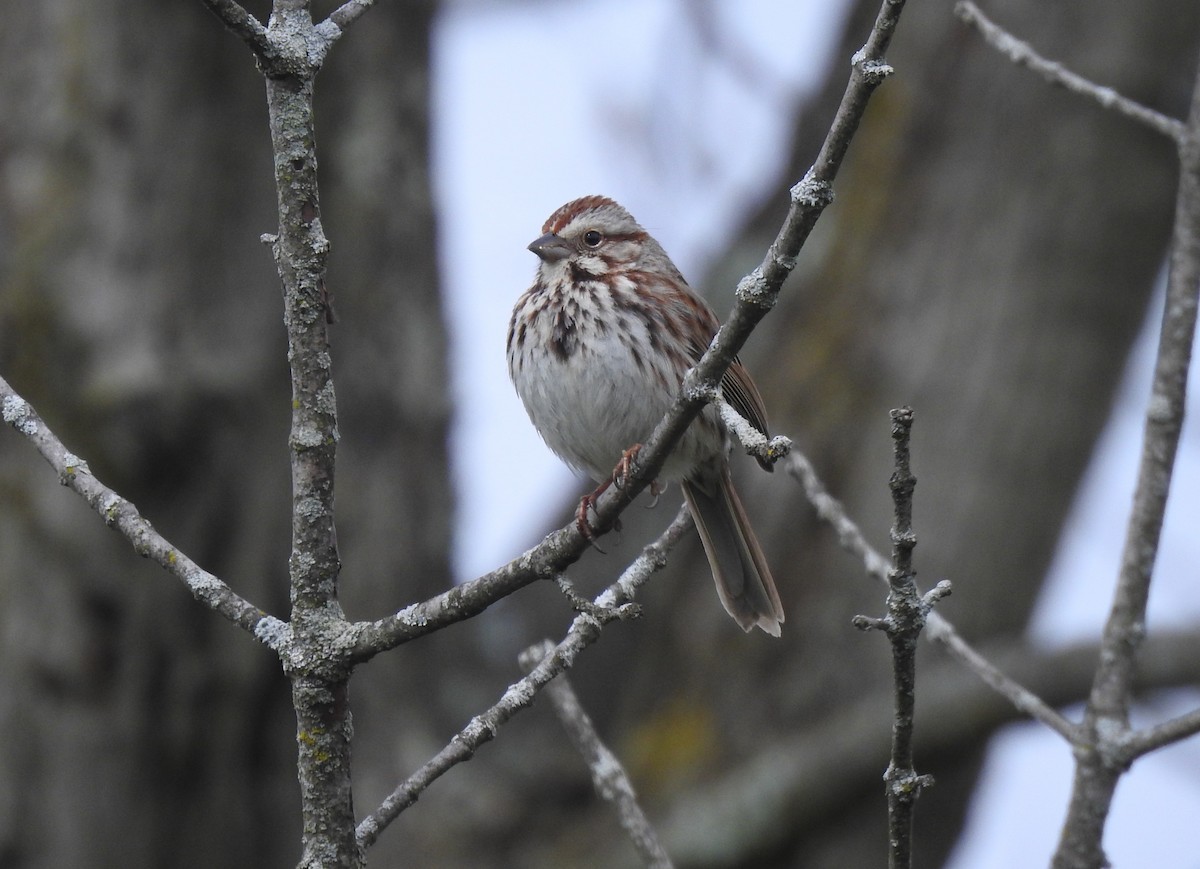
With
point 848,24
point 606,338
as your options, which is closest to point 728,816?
point 606,338

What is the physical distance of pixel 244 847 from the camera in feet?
17.2

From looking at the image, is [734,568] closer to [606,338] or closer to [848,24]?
[606,338]

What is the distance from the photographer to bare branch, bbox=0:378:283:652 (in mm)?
2320

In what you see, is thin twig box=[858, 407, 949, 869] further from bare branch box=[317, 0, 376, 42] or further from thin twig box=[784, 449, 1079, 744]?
bare branch box=[317, 0, 376, 42]

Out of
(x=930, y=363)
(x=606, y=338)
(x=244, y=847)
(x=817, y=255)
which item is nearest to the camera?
(x=606, y=338)

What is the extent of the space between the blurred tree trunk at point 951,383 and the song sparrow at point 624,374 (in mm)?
1284

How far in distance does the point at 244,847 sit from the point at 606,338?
2529mm

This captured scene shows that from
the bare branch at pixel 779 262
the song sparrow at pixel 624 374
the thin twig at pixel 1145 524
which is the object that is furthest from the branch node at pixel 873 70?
the song sparrow at pixel 624 374

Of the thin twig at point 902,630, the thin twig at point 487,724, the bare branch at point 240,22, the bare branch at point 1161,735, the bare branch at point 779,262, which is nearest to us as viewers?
the thin twig at point 902,630

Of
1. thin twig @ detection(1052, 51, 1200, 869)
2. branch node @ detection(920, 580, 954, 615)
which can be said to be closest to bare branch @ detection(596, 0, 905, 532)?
branch node @ detection(920, 580, 954, 615)

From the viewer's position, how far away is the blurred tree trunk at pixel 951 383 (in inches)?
219

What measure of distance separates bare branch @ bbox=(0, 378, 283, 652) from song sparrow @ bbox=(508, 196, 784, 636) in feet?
5.86

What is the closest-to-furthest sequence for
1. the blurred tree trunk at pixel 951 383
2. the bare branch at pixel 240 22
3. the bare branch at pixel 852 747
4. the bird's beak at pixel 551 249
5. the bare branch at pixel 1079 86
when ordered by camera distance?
the bare branch at pixel 240 22
the bare branch at pixel 1079 86
the bird's beak at pixel 551 249
the bare branch at pixel 852 747
the blurred tree trunk at pixel 951 383

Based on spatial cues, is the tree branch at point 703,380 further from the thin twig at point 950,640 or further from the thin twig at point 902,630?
the thin twig at point 950,640
